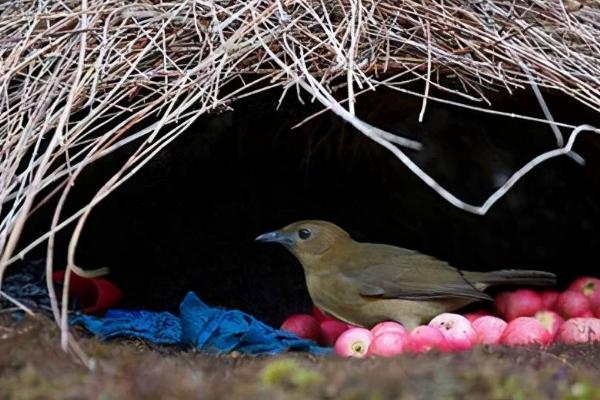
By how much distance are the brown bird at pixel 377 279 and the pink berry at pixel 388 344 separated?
1.89 ft

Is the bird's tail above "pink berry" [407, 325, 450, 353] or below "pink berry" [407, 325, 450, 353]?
below

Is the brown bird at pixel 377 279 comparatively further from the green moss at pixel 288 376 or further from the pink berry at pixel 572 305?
the green moss at pixel 288 376

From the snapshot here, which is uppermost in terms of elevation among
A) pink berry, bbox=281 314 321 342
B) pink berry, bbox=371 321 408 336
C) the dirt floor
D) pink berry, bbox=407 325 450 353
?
the dirt floor

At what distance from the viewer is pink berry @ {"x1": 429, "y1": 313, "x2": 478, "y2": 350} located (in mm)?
3506

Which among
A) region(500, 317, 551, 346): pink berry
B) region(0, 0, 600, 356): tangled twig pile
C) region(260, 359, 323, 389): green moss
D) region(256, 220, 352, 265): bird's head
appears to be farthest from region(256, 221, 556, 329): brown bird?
region(260, 359, 323, 389): green moss

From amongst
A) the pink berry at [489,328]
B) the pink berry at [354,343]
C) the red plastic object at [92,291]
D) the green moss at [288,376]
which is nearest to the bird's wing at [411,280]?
the pink berry at [489,328]

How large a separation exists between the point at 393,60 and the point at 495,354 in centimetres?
118

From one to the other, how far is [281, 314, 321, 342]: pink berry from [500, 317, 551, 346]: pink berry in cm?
74

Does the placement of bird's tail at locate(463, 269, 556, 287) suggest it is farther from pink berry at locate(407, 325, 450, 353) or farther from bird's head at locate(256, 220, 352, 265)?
pink berry at locate(407, 325, 450, 353)

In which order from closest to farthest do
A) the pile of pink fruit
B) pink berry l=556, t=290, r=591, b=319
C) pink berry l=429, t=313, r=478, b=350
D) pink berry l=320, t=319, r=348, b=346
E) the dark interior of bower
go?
the pile of pink fruit → pink berry l=429, t=313, r=478, b=350 → pink berry l=320, t=319, r=348, b=346 → pink berry l=556, t=290, r=591, b=319 → the dark interior of bower

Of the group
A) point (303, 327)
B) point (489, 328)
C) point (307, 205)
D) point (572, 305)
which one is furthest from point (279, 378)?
point (307, 205)

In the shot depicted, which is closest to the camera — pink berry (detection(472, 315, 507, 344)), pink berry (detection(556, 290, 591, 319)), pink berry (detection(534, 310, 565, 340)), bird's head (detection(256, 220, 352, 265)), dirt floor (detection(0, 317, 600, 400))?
dirt floor (detection(0, 317, 600, 400))

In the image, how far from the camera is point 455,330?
3637 millimetres

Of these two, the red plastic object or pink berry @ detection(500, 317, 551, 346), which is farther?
the red plastic object
